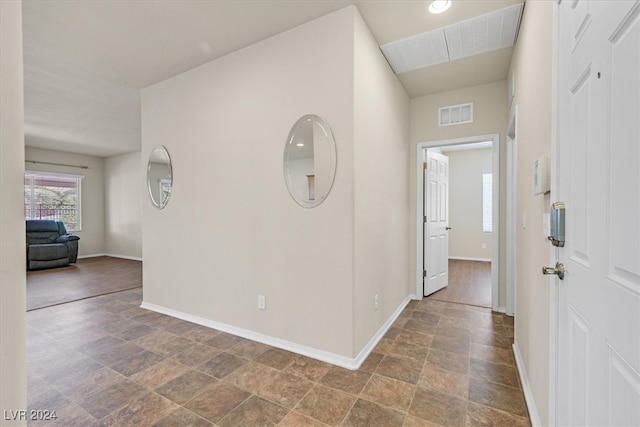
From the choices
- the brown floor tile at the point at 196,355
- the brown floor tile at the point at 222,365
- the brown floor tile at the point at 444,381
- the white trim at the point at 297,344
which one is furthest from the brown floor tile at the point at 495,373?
the brown floor tile at the point at 196,355

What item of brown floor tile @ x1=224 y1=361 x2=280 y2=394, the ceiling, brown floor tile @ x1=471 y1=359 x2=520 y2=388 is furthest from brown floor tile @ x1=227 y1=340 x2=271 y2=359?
the ceiling

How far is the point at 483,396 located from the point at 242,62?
3194 mm

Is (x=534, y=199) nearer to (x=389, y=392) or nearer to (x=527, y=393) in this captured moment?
(x=527, y=393)

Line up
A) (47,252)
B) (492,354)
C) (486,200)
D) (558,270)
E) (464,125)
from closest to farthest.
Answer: (558,270), (492,354), (464,125), (47,252), (486,200)

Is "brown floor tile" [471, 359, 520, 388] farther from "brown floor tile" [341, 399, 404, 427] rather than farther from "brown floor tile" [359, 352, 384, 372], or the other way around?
"brown floor tile" [341, 399, 404, 427]

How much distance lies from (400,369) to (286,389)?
2.76 ft

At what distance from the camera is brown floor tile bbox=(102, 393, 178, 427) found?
5.12 ft

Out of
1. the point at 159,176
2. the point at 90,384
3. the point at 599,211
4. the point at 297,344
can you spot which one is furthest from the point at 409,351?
the point at 159,176

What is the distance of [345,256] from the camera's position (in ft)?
6.87

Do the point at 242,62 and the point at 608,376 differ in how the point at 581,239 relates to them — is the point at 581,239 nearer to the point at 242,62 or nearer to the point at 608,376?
the point at 608,376

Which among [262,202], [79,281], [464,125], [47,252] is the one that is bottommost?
[79,281]

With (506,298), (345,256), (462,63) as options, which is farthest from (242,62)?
(506,298)

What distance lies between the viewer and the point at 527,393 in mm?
1697

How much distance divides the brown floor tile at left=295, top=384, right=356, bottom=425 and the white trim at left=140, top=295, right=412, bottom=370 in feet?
1.00
